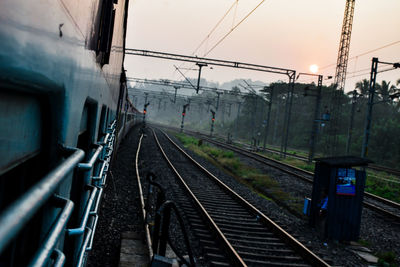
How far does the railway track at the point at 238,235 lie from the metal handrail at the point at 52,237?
4815 mm

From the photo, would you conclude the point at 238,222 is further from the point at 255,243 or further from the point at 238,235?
the point at 255,243

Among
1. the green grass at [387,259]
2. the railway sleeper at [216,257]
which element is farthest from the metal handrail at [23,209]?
the green grass at [387,259]

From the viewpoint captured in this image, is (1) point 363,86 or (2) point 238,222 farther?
(1) point 363,86

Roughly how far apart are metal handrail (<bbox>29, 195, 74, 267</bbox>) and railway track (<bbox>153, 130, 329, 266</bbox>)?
4815 mm

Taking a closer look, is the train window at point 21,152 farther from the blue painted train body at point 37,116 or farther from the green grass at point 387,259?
the green grass at point 387,259

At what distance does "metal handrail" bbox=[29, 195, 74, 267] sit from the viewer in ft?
2.41

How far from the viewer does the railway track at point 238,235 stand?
586 centimetres

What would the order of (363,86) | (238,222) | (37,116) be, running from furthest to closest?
1. (363,86)
2. (238,222)
3. (37,116)

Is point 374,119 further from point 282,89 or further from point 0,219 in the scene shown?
point 0,219

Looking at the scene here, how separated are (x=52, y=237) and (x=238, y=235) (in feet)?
A: 21.4

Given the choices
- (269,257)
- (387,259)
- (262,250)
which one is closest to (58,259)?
(269,257)

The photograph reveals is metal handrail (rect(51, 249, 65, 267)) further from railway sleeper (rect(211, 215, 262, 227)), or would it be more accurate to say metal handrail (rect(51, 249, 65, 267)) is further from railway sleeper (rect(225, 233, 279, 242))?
railway sleeper (rect(211, 215, 262, 227))

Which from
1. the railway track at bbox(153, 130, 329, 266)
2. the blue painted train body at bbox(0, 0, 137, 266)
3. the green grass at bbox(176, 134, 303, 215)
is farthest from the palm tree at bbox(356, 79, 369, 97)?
the blue painted train body at bbox(0, 0, 137, 266)

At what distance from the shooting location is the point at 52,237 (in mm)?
844
